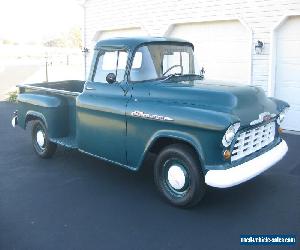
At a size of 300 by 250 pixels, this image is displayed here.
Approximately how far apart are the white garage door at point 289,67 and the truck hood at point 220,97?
402 centimetres

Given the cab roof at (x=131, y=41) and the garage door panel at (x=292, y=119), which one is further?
the garage door panel at (x=292, y=119)

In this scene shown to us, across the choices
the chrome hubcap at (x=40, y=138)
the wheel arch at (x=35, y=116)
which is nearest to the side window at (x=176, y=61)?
the wheel arch at (x=35, y=116)

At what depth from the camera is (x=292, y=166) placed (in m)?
6.46

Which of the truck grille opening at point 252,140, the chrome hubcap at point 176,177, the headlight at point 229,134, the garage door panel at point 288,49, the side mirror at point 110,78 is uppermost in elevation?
the garage door panel at point 288,49

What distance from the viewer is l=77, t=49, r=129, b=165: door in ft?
17.6

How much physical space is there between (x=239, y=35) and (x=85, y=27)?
6919 mm

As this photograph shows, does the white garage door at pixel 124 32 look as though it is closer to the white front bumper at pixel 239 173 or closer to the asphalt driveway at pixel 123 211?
the asphalt driveway at pixel 123 211

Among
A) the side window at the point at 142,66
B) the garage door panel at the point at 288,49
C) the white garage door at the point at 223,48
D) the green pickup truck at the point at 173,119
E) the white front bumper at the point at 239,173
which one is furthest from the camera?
the white garage door at the point at 223,48

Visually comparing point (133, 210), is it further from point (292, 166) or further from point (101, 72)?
point (292, 166)

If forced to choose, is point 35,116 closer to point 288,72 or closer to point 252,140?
point 252,140

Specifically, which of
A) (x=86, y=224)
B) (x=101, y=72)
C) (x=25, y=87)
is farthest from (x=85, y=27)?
(x=86, y=224)

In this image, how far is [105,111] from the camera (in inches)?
217

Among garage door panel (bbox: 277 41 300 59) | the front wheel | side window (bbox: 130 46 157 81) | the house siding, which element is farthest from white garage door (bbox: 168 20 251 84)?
the front wheel

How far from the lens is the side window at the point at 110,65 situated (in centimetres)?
547
